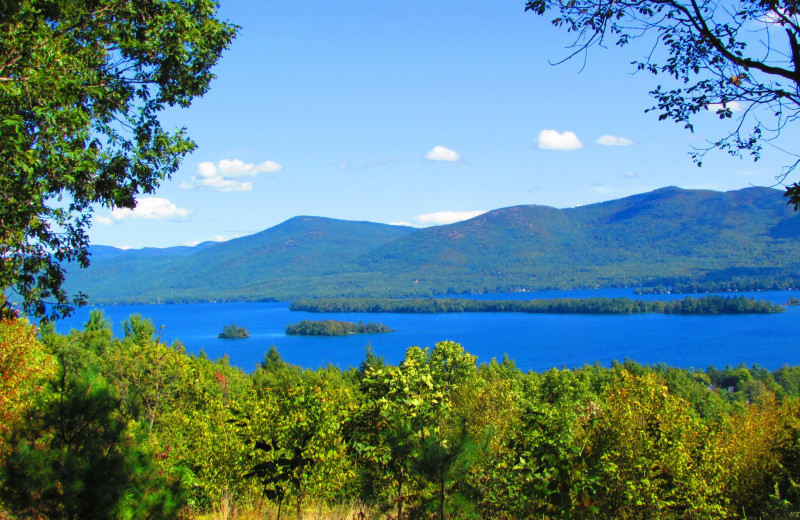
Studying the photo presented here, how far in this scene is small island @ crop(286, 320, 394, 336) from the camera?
148 meters

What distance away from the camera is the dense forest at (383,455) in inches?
201

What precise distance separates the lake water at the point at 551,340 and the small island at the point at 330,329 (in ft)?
13.2

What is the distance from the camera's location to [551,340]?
4724 inches

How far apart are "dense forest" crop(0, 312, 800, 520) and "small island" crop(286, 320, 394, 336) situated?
421 ft

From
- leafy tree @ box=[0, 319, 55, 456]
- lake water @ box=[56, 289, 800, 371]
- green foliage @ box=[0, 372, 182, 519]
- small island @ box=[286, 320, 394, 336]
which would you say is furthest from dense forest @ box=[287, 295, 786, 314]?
green foliage @ box=[0, 372, 182, 519]

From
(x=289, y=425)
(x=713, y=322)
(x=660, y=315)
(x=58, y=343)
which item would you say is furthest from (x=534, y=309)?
(x=289, y=425)

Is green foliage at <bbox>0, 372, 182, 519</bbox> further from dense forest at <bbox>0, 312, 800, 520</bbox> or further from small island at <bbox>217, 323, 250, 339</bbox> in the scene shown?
small island at <bbox>217, 323, 250, 339</bbox>

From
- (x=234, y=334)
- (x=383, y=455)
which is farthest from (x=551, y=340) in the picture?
A: (x=383, y=455)

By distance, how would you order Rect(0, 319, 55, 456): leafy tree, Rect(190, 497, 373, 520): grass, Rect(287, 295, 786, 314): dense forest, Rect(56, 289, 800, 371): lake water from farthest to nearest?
Rect(287, 295, 786, 314): dense forest < Rect(56, 289, 800, 371): lake water < Rect(0, 319, 55, 456): leafy tree < Rect(190, 497, 373, 520): grass

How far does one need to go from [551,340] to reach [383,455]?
118141 mm

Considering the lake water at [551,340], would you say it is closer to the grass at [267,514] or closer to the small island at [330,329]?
the small island at [330,329]

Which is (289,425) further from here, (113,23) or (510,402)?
(510,402)

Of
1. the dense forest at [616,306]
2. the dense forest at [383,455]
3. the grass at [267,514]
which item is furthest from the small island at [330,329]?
the grass at [267,514]

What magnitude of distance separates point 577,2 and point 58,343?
4159 centimetres
